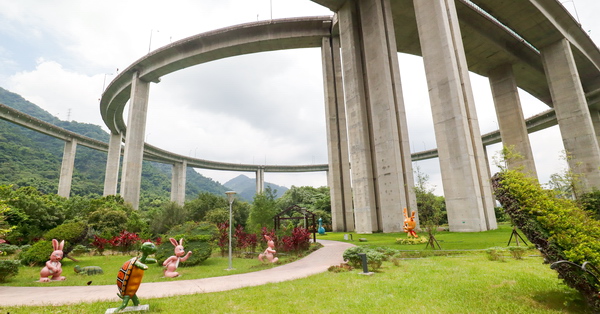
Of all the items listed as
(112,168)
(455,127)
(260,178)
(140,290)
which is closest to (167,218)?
(140,290)

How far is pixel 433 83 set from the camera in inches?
751

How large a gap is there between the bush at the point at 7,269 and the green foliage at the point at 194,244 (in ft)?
14.2

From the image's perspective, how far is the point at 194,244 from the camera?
12.7m

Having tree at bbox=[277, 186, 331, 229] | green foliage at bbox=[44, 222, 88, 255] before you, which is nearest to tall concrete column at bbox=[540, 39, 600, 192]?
tree at bbox=[277, 186, 331, 229]

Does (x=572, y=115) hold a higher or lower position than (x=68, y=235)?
higher

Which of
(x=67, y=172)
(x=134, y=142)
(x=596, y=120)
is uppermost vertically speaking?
(x=596, y=120)

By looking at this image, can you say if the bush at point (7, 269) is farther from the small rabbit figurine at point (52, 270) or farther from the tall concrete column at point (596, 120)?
the tall concrete column at point (596, 120)

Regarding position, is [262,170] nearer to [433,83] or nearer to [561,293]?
[433,83]

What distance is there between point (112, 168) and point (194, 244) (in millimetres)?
43372

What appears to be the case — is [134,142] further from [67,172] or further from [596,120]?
[596,120]

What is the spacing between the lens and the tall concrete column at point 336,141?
3023 centimetres

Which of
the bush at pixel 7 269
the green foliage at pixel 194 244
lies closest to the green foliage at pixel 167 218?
the green foliage at pixel 194 244

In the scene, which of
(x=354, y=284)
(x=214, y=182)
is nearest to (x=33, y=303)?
(x=354, y=284)

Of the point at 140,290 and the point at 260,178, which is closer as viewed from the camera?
the point at 140,290
